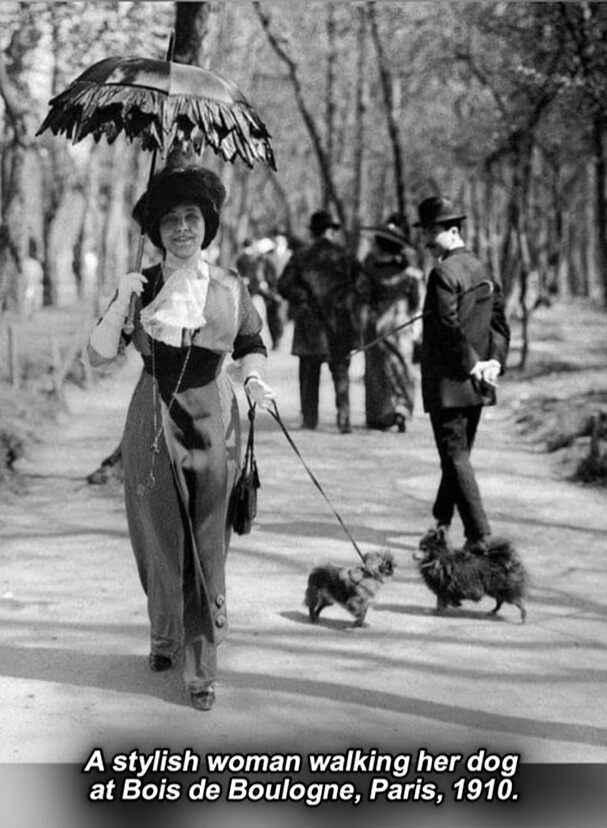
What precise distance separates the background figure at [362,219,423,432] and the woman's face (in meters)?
8.21

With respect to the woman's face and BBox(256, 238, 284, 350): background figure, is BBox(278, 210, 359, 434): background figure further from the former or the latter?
BBox(256, 238, 284, 350): background figure

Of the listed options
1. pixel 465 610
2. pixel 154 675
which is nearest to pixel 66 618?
pixel 154 675

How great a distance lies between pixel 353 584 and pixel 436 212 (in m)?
2.58

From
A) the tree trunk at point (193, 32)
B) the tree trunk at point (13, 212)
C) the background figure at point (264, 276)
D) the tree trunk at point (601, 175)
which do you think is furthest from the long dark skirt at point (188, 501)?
the background figure at point (264, 276)

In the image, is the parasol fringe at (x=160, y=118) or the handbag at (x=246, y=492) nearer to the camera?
the parasol fringe at (x=160, y=118)

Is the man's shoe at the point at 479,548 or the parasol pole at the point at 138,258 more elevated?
the parasol pole at the point at 138,258

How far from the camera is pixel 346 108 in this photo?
43.2 meters

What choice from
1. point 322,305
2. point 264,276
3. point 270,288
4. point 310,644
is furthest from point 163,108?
point 264,276

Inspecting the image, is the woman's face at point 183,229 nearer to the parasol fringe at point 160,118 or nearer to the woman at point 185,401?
the woman at point 185,401

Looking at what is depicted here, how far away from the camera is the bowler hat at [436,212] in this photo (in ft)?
27.5

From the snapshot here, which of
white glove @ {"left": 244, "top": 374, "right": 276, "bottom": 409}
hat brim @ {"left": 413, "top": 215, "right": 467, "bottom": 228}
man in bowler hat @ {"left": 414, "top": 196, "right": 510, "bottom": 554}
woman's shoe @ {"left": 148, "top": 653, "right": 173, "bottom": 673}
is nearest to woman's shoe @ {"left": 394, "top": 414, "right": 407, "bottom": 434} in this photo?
man in bowler hat @ {"left": 414, "top": 196, "right": 510, "bottom": 554}

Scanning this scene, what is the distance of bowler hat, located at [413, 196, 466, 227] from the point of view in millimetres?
8375

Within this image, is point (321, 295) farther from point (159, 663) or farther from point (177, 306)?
point (177, 306)

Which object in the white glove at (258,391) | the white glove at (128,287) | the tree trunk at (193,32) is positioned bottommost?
the white glove at (258,391)
